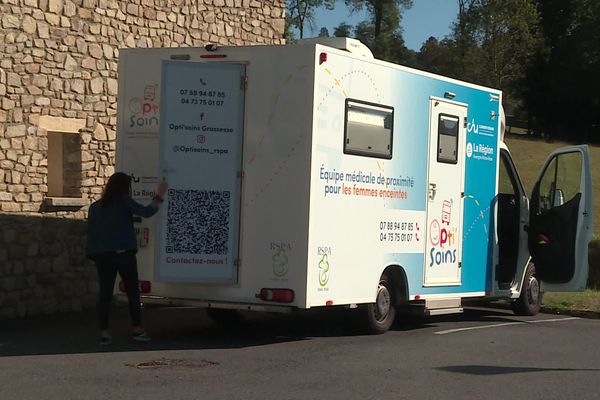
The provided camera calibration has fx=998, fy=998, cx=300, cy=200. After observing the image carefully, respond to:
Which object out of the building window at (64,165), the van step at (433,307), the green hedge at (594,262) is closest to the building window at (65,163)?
the building window at (64,165)

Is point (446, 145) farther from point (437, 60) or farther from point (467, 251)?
point (437, 60)

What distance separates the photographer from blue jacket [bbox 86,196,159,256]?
10.0 metres

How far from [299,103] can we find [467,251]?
3.69m

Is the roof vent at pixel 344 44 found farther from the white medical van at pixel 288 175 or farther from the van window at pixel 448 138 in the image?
the van window at pixel 448 138

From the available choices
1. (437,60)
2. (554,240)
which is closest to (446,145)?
(554,240)

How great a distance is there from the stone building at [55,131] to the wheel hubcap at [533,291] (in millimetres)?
6134

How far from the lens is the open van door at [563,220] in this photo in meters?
13.0

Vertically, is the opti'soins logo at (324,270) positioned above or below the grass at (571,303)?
above

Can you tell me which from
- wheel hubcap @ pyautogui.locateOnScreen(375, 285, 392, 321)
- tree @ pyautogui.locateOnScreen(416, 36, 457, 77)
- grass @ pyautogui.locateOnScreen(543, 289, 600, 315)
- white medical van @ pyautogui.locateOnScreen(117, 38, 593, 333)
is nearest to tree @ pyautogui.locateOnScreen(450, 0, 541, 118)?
tree @ pyautogui.locateOnScreen(416, 36, 457, 77)

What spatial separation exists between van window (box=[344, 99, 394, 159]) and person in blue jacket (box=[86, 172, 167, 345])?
7.09 feet

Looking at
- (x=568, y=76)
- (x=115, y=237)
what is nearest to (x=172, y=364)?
(x=115, y=237)

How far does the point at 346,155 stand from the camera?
10.5 meters

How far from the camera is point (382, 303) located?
11375 mm

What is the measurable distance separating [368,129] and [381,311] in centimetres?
211
